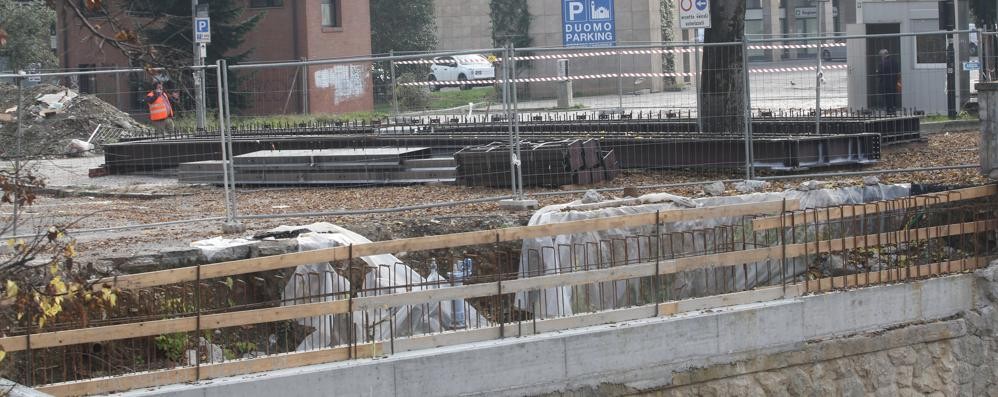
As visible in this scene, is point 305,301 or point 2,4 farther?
point 2,4

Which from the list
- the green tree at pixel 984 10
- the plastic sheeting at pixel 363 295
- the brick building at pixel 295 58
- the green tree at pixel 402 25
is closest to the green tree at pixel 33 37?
the brick building at pixel 295 58

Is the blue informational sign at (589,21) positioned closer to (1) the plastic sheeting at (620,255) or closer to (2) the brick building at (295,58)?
(2) the brick building at (295,58)

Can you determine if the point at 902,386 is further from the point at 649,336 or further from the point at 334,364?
the point at 334,364

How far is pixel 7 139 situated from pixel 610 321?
717 centimetres

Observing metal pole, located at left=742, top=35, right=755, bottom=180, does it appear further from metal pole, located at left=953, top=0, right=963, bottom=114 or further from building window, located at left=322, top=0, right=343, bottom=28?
building window, located at left=322, top=0, right=343, bottom=28

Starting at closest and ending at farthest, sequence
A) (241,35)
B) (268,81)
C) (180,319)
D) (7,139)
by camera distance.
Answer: (180,319) → (7,139) → (268,81) → (241,35)

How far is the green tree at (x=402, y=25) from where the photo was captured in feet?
179

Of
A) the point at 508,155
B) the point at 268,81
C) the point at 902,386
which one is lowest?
the point at 902,386

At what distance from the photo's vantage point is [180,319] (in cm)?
830

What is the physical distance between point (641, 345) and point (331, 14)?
33657 mm

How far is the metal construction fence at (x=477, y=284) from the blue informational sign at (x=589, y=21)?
569 inches

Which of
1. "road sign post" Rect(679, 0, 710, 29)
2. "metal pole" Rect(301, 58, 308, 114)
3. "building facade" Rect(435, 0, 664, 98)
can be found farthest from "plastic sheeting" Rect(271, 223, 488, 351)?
"building facade" Rect(435, 0, 664, 98)

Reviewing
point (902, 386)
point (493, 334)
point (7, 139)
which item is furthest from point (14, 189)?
point (7, 139)

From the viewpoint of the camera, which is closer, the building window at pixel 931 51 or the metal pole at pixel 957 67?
the metal pole at pixel 957 67
